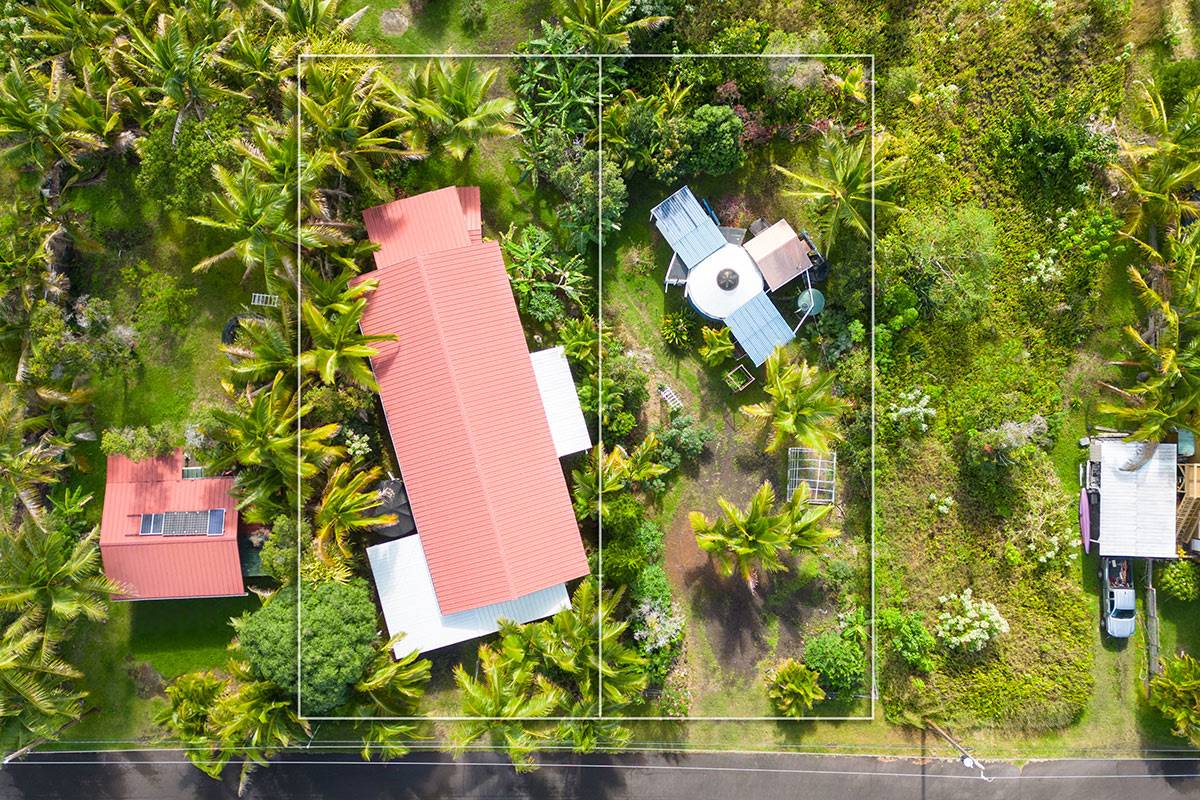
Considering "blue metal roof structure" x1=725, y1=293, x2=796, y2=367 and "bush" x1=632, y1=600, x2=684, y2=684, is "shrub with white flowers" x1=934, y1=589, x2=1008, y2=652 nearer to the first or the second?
"bush" x1=632, y1=600, x2=684, y2=684

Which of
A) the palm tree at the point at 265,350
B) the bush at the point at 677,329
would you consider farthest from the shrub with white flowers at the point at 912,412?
the palm tree at the point at 265,350

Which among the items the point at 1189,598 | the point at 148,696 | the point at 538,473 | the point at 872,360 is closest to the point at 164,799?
the point at 148,696

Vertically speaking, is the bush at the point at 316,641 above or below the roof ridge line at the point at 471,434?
below

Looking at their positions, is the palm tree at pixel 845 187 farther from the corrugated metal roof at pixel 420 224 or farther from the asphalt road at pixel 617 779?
the asphalt road at pixel 617 779

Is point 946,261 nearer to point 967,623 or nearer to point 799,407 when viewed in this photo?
point 799,407

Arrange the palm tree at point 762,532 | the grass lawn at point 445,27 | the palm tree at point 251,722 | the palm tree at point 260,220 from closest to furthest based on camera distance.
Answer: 1. the palm tree at point 260,220
2. the palm tree at point 251,722
3. the palm tree at point 762,532
4. the grass lawn at point 445,27

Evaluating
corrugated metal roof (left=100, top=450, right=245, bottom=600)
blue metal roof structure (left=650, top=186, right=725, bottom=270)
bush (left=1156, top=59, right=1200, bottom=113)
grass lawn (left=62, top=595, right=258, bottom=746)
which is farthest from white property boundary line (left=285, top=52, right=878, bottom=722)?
bush (left=1156, top=59, right=1200, bottom=113)
